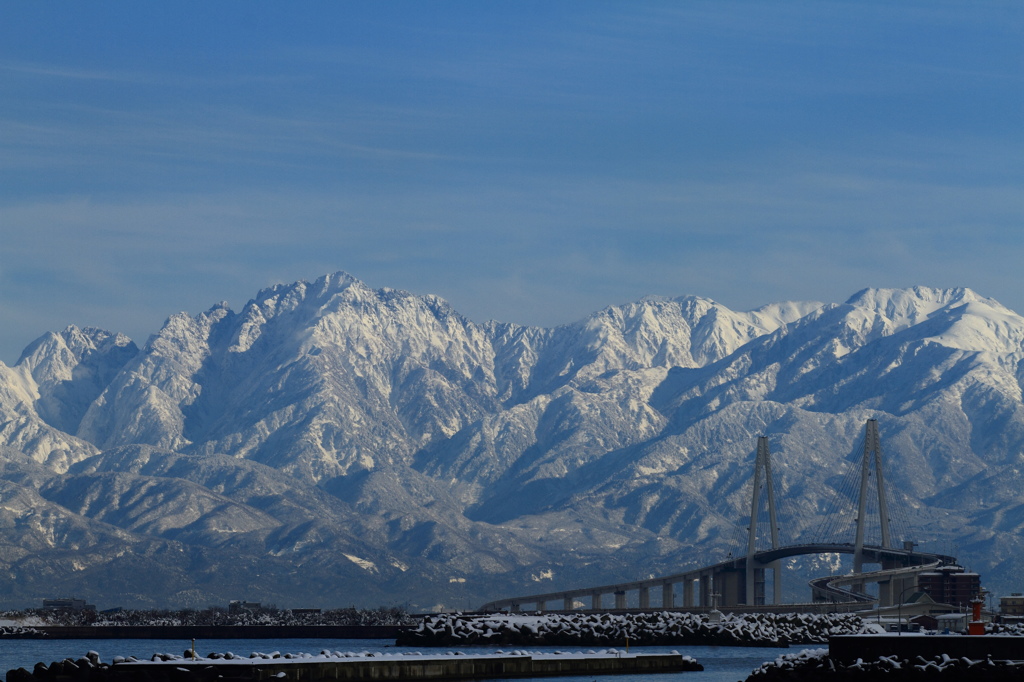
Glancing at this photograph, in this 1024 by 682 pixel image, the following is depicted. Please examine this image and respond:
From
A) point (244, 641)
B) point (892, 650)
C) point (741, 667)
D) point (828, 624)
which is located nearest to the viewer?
point (892, 650)

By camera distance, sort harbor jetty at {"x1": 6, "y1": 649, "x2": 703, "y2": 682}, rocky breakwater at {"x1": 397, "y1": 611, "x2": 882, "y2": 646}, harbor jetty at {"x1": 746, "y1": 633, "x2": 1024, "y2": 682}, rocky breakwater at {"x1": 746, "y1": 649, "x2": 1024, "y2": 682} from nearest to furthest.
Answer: harbor jetty at {"x1": 6, "y1": 649, "x2": 703, "y2": 682} → rocky breakwater at {"x1": 746, "y1": 649, "x2": 1024, "y2": 682} → harbor jetty at {"x1": 746, "y1": 633, "x2": 1024, "y2": 682} → rocky breakwater at {"x1": 397, "y1": 611, "x2": 882, "y2": 646}

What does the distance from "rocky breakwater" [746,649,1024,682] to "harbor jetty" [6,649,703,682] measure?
46.1 feet

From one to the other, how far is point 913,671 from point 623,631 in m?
85.2

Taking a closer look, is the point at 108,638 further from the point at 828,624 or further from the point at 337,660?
the point at 337,660

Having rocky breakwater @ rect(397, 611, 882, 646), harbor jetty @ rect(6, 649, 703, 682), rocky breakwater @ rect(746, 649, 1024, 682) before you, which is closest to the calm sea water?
harbor jetty @ rect(6, 649, 703, 682)

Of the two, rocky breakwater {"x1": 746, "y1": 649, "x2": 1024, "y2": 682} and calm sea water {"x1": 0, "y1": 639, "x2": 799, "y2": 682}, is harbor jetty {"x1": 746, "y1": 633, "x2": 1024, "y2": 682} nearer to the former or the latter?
rocky breakwater {"x1": 746, "y1": 649, "x2": 1024, "y2": 682}

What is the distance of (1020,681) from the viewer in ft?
220

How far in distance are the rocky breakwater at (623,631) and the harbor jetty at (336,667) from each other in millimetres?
45342

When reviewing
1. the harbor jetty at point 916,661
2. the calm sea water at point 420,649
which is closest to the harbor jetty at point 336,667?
the calm sea water at point 420,649

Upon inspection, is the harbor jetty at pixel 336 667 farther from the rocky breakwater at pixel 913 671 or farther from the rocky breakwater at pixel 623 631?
the rocky breakwater at pixel 623 631

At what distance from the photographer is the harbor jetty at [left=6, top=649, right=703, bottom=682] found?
222ft

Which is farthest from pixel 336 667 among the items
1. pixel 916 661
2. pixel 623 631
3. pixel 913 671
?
pixel 623 631

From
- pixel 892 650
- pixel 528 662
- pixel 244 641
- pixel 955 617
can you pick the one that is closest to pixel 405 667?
pixel 528 662

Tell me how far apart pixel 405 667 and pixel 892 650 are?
2135cm
